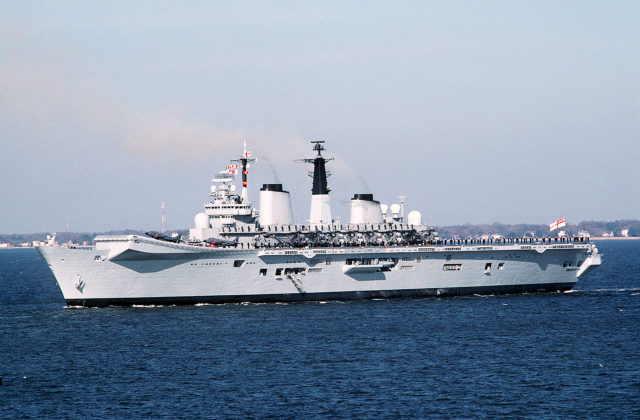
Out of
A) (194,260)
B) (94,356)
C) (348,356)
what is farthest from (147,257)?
(348,356)

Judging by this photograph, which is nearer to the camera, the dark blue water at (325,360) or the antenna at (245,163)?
the dark blue water at (325,360)

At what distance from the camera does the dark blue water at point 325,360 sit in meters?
23.8

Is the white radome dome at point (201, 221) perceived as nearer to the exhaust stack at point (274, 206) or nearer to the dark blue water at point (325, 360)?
the exhaust stack at point (274, 206)

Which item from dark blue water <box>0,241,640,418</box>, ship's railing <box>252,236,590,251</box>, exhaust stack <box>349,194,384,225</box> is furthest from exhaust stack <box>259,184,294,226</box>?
dark blue water <box>0,241,640,418</box>

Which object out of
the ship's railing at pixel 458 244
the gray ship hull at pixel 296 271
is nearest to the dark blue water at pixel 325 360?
the gray ship hull at pixel 296 271

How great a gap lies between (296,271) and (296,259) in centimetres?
81

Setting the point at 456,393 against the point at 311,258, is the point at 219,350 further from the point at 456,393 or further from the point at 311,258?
the point at 311,258

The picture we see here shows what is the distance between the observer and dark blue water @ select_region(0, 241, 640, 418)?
939 inches

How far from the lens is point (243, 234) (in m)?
46.6

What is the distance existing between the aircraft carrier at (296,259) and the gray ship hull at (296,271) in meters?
0.06

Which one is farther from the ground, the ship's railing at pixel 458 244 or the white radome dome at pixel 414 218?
the white radome dome at pixel 414 218

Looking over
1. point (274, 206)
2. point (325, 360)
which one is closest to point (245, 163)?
point (274, 206)

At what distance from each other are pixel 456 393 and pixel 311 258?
20131mm

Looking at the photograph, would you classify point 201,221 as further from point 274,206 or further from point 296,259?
point 296,259
